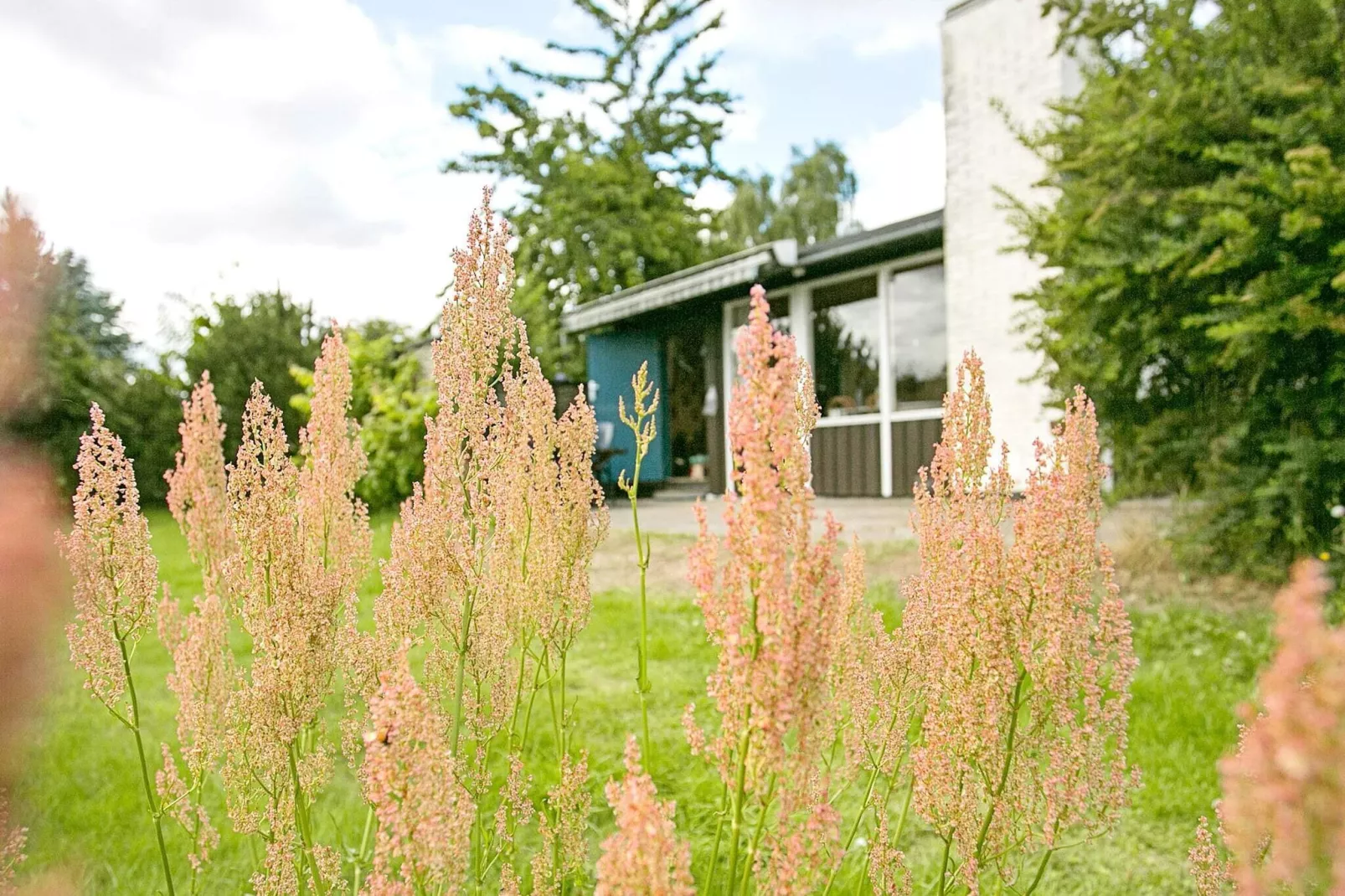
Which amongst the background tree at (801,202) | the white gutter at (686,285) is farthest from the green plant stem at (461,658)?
the background tree at (801,202)

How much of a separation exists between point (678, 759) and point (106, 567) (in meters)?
2.74

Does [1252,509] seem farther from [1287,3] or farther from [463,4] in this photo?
[463,4]

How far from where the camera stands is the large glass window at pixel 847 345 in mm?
12055

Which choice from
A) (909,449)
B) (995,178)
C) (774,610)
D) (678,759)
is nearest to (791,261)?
(995,178)

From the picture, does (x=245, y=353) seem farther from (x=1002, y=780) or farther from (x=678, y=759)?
(x=1002, y=780)

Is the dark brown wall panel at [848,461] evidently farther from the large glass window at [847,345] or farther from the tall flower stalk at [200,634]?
the tall flower stalk at [200,634]

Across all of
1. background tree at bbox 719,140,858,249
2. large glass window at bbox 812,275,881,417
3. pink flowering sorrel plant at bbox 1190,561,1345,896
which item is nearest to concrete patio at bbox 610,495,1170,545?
large glass window at bbox 812,275,881,417

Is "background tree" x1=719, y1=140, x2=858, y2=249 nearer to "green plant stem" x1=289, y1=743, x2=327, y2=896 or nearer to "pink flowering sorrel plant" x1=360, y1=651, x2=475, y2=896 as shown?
"green plant stem" x1=289, y1=743, x2=327, y2=896

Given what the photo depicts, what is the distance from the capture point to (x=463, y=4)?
17.9 feet

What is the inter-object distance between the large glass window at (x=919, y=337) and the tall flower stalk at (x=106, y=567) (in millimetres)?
10696

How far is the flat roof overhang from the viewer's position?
35.5 ft

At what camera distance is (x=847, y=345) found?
1242cm

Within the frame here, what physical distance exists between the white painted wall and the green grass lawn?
16.0 ft

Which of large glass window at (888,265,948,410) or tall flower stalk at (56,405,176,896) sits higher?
large glass window at (888,265,948,410)
